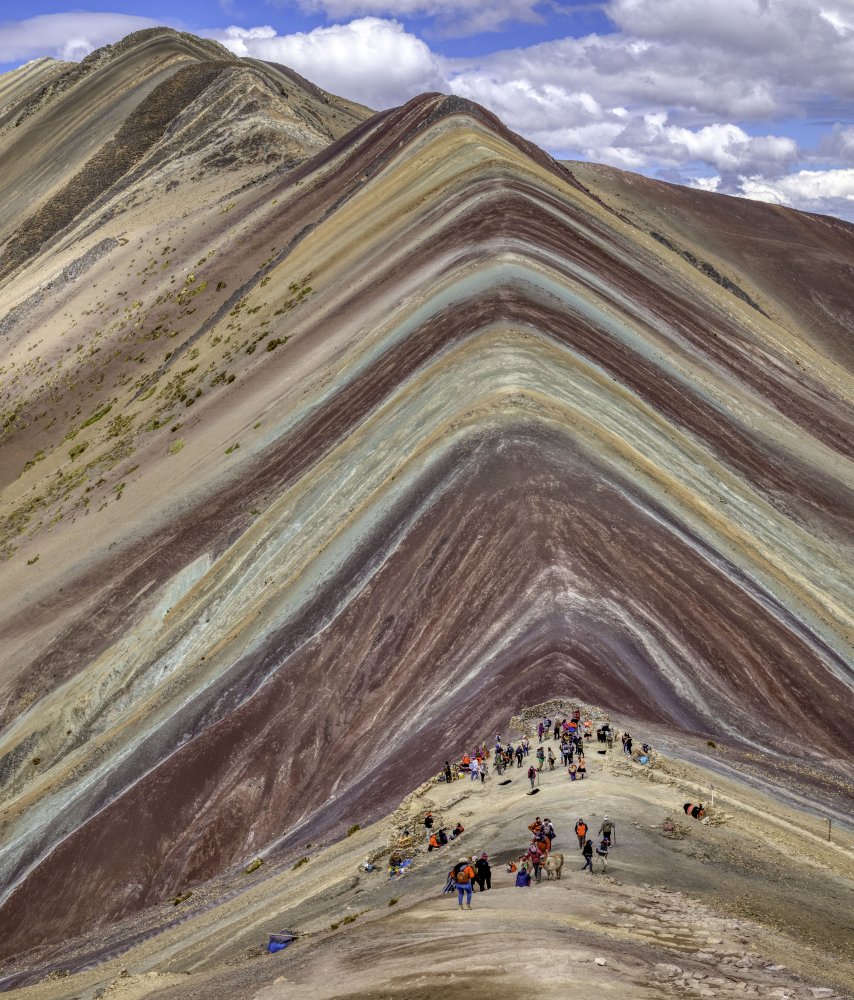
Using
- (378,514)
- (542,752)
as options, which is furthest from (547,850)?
(378,514)

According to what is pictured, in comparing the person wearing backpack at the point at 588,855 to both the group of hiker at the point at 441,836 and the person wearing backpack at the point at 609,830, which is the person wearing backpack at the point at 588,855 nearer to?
the person wearing backpack at the point at 609,830

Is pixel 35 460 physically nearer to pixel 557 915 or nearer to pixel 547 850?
pixel 547 850

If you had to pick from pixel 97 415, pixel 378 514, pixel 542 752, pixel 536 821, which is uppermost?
pixel 97 415

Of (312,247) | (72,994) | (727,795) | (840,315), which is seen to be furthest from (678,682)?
(840,315)

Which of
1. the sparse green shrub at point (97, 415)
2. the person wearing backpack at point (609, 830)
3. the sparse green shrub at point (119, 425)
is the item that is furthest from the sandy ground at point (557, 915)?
the sparse green shrub at point (97, 415)

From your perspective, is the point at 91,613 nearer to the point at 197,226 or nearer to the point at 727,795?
the point at 727,795

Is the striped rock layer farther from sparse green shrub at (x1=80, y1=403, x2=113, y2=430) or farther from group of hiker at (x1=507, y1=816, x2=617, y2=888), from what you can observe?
group of hiker at (x1=507, y1=816, x2=617, y2=888)
